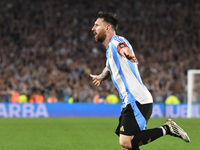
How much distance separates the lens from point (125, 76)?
4.05m

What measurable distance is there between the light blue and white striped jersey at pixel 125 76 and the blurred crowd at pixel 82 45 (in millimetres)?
12409

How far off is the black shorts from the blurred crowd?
1242 cm

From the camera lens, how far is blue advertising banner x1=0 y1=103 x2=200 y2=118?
15.6 meters

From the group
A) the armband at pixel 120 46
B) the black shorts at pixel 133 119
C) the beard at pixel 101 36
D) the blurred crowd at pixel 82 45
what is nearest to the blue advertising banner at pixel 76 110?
the blurred crowd at pixel 82 45

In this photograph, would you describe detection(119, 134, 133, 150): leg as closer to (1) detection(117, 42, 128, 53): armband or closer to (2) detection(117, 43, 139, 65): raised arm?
(2) detection(117, 43, 139, 65): raised arm

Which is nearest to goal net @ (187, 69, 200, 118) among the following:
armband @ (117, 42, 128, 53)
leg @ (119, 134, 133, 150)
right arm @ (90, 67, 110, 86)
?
right arm @ (90, 67, 110, 86)

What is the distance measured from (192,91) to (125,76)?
12.1 m

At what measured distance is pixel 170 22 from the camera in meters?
23.8

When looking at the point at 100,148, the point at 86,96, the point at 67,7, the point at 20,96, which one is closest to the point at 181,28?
the point at 67,7

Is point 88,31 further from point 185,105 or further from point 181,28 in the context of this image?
point 185,105

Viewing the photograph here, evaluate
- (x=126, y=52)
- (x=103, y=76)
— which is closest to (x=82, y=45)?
(x=103, y=76)

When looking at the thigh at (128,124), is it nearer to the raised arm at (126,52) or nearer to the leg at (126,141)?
the leg at (126,141)

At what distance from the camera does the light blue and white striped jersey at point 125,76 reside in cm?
404

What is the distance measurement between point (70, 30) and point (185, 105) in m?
10.2
